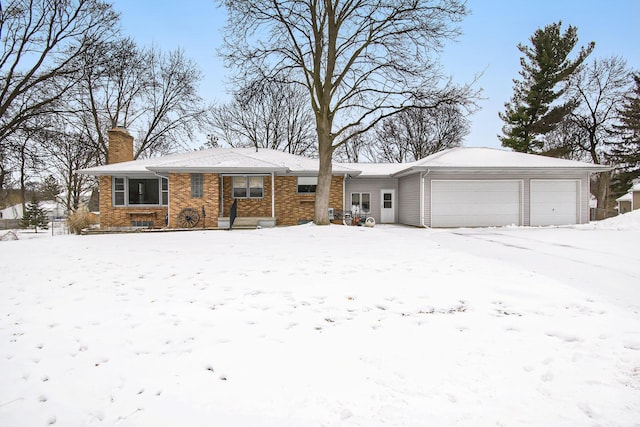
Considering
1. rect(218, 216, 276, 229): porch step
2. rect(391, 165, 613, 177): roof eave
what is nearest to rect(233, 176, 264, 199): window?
rect(218, 216, 276, 229): porch step

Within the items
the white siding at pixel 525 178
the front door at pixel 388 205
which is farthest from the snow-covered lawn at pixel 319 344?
the front door at pixel 388 205

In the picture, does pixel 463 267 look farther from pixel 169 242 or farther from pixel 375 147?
pixel 375 147

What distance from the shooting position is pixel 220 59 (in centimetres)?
1355

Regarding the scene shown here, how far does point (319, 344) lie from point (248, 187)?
46.3 feet

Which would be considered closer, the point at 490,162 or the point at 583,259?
the point at 583,259

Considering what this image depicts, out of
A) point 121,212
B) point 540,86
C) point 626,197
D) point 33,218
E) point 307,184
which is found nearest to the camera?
point 121,212

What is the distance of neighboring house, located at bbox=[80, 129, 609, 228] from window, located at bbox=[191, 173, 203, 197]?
0.04 m

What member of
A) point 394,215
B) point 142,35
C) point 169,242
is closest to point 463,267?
point 169,242

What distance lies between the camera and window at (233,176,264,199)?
1645 centimetres

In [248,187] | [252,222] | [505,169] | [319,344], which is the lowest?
[319,344]

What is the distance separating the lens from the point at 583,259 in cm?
714

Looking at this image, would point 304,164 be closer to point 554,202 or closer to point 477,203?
point 477,203

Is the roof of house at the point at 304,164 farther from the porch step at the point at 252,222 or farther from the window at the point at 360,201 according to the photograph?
the porch step at the point at 252,222

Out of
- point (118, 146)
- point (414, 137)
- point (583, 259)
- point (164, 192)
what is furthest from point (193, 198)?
point (414, 137)
